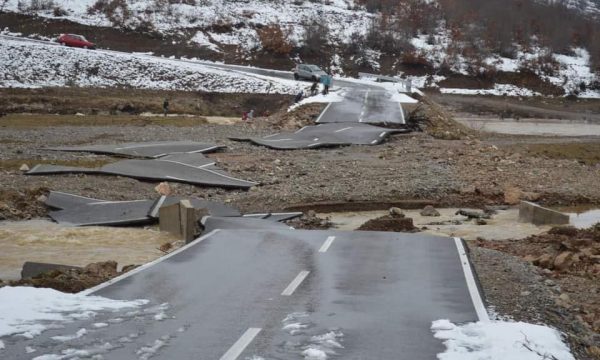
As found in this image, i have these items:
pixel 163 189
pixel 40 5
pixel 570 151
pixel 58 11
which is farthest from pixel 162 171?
pixel 40 5

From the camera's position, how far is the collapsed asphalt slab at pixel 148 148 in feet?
90.5

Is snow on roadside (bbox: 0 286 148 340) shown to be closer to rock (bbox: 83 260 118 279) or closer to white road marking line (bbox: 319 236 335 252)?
rock (bbox: 83 260 118 279)

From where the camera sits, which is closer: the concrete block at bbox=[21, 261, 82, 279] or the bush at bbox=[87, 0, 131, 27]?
the concrete block at bbox=[21, 261, 82, 279]

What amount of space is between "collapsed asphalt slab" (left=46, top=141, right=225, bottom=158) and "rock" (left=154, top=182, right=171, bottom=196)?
15.4 feet

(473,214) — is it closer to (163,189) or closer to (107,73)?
(163,189)

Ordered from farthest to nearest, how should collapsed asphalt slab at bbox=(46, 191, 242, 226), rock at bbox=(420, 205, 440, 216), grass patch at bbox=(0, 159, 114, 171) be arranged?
grass patch at bbox=(0, 159, 114, 171) → rock at bbox=(420, 205, 440, 216) → collapsed asphalt slab at bbox=(46, 191, 242, 226)

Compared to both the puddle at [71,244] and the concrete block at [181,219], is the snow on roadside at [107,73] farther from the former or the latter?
the puddle at [71,244]

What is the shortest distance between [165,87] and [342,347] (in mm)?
58115

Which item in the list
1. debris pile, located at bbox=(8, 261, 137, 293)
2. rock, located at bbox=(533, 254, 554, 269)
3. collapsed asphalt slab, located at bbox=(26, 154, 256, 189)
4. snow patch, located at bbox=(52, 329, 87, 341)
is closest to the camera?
snow patch, located at bbox=(52, 329, 87, 341)

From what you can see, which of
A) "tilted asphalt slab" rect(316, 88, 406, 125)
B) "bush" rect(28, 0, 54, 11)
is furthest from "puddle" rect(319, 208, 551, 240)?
"bush" rect(28, 0, 54, 11)

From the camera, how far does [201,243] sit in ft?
47.5

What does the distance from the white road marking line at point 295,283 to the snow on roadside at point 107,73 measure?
158 feet

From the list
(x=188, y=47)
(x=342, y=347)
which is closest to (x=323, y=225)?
(x=342, y=347)

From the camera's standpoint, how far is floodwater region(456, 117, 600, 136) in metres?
50.7
